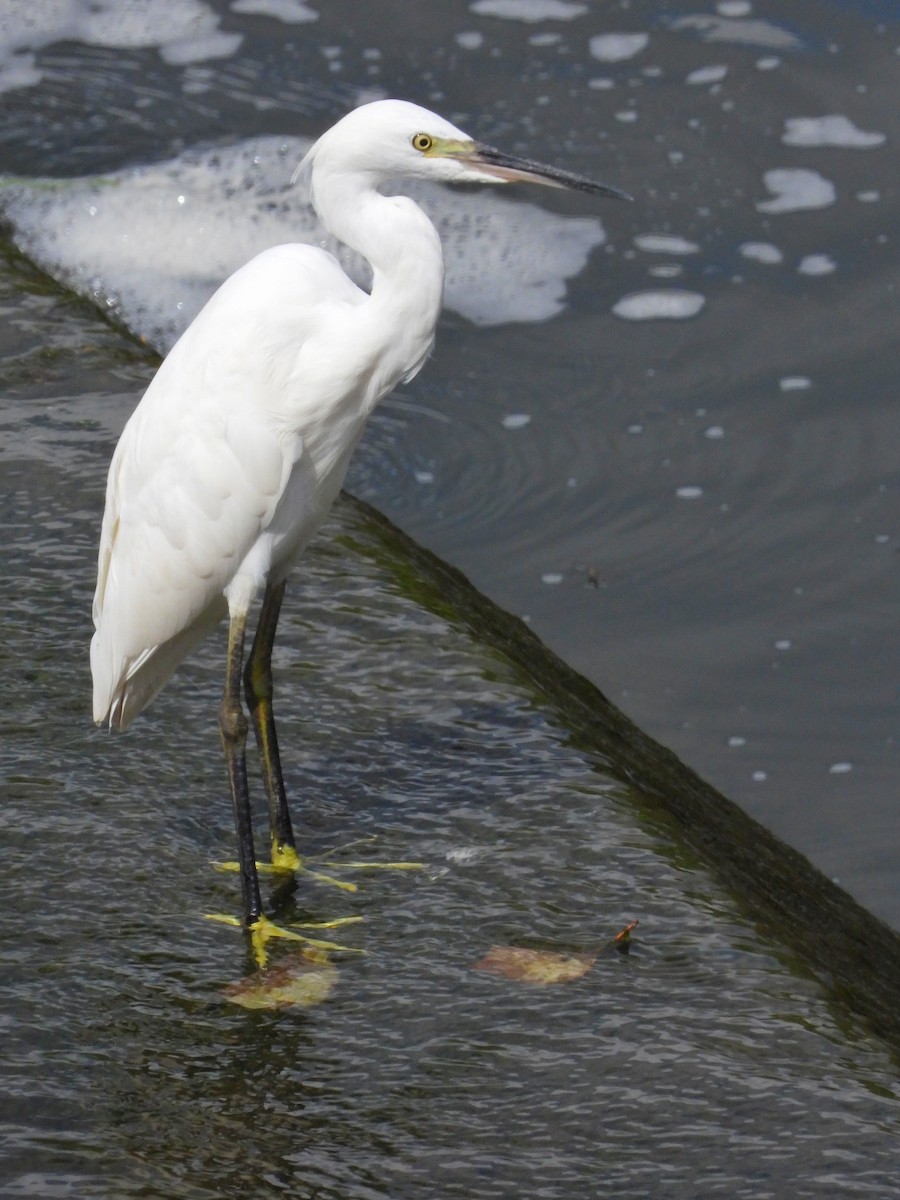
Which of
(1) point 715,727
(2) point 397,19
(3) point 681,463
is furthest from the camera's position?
(2) point 397,19

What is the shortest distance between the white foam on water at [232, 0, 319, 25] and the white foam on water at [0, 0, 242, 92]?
0.19 metres

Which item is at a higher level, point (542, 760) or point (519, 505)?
point (542, 760)

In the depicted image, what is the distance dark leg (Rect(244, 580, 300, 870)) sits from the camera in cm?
310

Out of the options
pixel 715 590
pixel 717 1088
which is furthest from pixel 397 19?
pixel 717 1088

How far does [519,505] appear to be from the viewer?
6.00 m

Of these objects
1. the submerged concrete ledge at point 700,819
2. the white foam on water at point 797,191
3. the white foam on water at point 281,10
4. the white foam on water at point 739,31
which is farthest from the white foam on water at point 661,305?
the white foam on water at point 281,10

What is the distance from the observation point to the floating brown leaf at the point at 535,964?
260 cm

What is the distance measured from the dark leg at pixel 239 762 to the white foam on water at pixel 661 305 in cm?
421

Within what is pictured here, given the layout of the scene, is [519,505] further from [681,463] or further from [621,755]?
[621,755]

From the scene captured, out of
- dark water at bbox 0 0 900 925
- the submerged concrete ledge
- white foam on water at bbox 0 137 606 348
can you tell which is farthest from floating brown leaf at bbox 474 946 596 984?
white foam on water at bbox 0 137 606 348

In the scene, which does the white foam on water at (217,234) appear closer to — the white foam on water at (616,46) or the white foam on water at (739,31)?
the white foam on water at (616,46)

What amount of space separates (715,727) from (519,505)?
1305 mm

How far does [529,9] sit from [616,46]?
61cm

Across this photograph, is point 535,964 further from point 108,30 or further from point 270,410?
point 108,30
